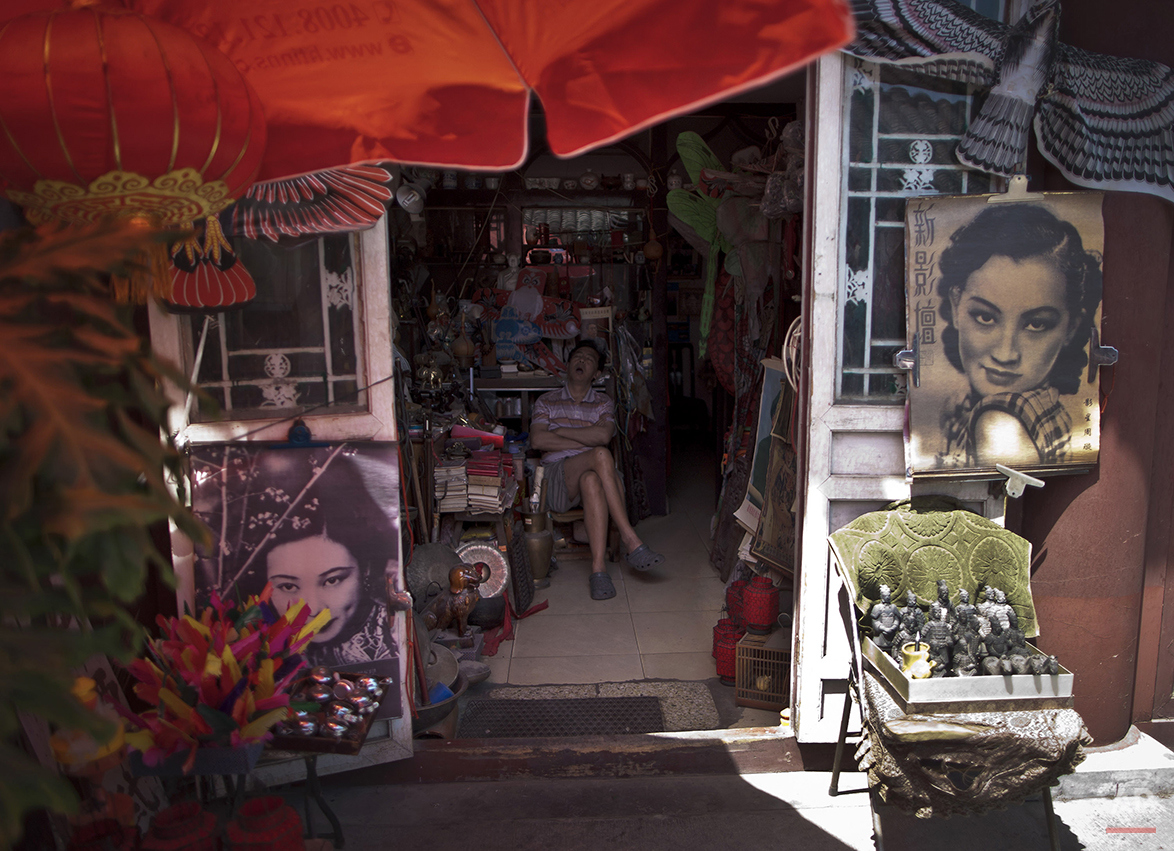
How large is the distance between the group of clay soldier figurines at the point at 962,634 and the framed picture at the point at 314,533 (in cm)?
173

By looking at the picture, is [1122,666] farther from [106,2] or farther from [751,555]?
[106,2]

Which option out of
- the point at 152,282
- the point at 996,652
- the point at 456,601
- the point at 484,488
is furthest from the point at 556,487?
the point at 152,282

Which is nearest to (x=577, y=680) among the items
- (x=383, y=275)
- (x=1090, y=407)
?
(x=383, y=275)

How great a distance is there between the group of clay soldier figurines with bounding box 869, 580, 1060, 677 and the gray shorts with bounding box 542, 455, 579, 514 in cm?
302

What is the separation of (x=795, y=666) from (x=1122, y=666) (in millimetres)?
1210

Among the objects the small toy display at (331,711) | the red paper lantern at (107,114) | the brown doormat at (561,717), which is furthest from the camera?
the brown doormat at (561,717)

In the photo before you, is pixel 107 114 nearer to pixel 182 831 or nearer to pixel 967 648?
pixel 182 831

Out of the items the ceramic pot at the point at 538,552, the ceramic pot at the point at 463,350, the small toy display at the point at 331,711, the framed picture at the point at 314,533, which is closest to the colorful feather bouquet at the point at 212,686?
the small toy display at the point at 331,711

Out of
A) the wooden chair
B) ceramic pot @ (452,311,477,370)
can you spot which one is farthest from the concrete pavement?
ceramic pot @ (452,311,477,370)

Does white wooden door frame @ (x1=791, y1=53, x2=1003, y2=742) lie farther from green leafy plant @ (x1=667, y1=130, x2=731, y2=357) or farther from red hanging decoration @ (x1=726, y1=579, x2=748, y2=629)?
green leafy plant @ (x1=667, y1=130, x2=731, y2=357)

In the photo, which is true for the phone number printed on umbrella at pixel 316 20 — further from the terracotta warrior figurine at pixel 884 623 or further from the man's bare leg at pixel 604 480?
the man's bare leg at pixel 604 480

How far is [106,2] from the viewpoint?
1.53 meters

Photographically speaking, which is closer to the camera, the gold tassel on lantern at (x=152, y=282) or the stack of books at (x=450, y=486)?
the gold tassel on lantern at (x=152, y=282)

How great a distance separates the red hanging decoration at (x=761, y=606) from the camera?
353cm
